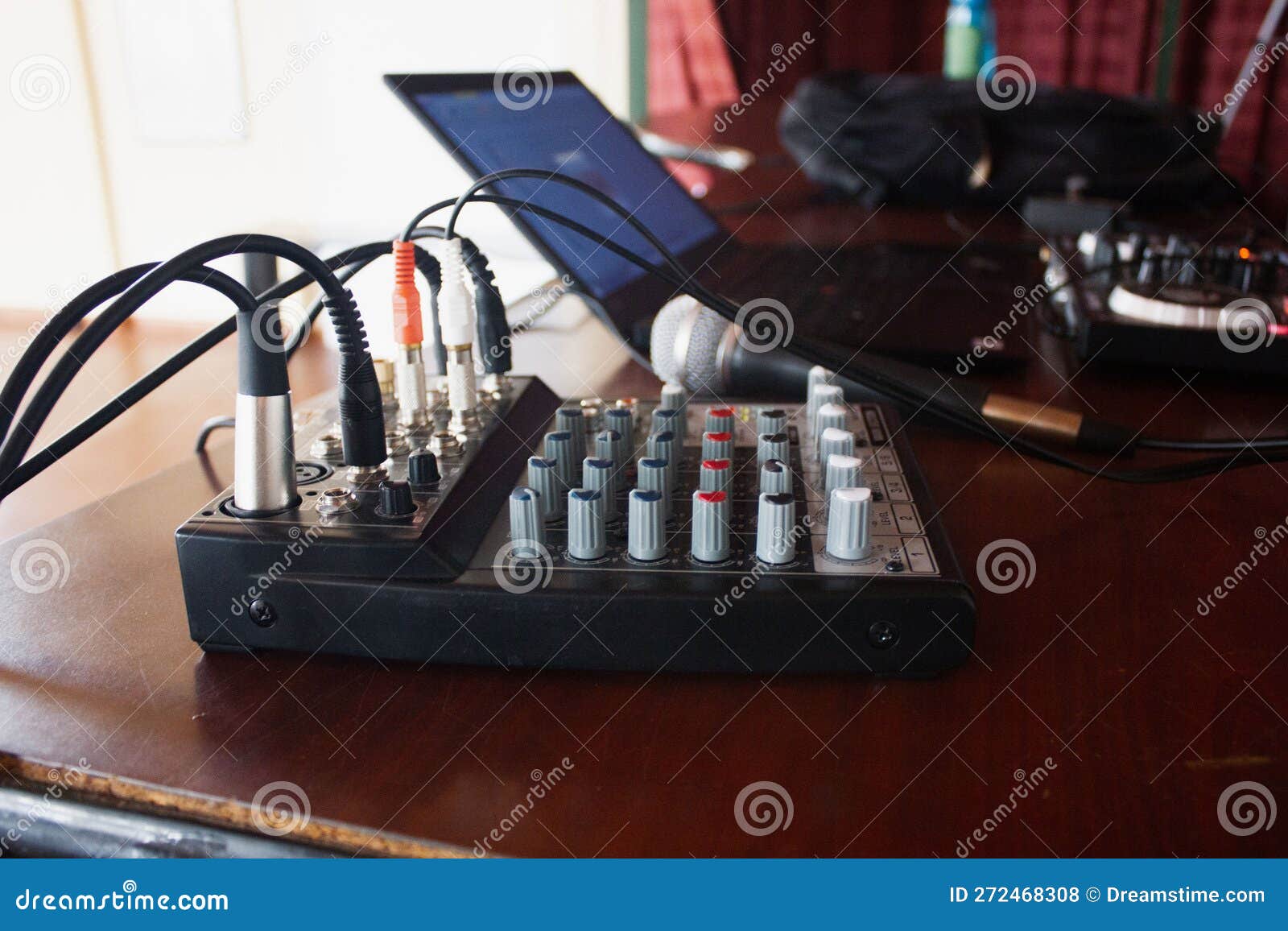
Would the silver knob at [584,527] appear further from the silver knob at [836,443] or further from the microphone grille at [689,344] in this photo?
the microphone grille at [689,344]

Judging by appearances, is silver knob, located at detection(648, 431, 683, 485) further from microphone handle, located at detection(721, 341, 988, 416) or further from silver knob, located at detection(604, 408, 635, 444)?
microphone handle, located at detection(721, 341, 988, 416)

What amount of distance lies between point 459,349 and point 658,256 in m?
0.48

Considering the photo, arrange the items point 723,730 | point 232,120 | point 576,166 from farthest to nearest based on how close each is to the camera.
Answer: point 232,120
point 576,166
point 723,730

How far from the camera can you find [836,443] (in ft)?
2.04

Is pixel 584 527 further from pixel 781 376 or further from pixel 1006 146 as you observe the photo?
pixel 1006 146

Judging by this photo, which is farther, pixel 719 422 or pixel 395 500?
pixel 719 422

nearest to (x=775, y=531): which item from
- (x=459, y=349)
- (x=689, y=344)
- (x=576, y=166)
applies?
(x=459, y=349)

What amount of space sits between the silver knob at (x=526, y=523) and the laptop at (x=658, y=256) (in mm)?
345

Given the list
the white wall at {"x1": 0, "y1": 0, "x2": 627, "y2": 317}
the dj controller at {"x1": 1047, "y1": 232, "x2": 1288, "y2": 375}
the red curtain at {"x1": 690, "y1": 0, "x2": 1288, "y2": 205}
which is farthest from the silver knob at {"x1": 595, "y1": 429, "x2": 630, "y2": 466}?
the red curtain at {"x1": 690, "y1": 0, "x2": 1288, "y2": 205}

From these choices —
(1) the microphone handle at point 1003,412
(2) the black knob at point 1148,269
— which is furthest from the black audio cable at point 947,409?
(2) the black knob at point 1148,269

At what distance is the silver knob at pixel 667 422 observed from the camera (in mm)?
669

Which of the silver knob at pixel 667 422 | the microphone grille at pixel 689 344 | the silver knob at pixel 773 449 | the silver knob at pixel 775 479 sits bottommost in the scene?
the silver knob at pixel 775 479

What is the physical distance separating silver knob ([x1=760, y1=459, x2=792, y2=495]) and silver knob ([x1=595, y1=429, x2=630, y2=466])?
0.09 meters

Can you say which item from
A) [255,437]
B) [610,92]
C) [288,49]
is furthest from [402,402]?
[610,92]
